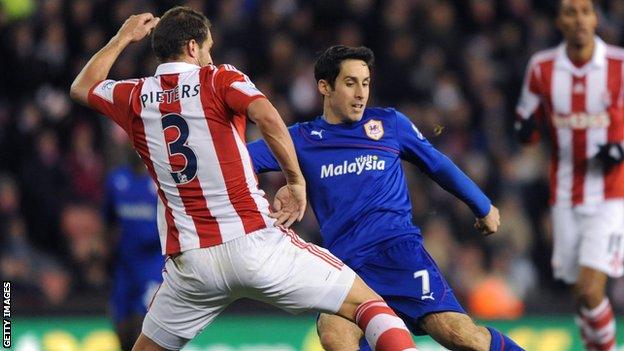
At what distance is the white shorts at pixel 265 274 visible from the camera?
621 cm

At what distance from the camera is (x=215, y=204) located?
6359 millimetres

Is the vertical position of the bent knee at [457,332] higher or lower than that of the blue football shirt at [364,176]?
lower

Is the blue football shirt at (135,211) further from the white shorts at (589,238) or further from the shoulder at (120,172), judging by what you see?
the white shorts at (589,238)

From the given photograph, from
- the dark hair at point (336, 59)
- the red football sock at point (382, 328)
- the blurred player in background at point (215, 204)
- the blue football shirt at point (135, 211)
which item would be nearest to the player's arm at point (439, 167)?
the dark hair at point (336, 59)

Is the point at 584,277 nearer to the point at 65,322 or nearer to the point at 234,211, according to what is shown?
the point at 234,211

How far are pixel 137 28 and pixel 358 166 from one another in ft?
4.69

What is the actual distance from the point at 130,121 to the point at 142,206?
14.3ft

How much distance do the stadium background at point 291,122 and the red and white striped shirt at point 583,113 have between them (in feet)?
8.56

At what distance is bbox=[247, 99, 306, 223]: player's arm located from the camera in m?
6.05

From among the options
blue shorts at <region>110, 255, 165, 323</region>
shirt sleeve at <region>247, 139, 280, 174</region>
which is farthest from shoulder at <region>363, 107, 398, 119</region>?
blue shorts at <region>110, 255, 165, 323</region>

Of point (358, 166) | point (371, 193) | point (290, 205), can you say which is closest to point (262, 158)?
point (358, 166)

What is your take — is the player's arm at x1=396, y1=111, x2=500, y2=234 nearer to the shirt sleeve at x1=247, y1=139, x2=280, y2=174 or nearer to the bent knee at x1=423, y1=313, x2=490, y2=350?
the bent knee at x1=423, y1=313, x2=490, y2=350

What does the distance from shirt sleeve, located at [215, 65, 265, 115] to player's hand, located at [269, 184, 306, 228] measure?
46 centimetres

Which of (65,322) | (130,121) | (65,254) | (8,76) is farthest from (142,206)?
(130,121)
